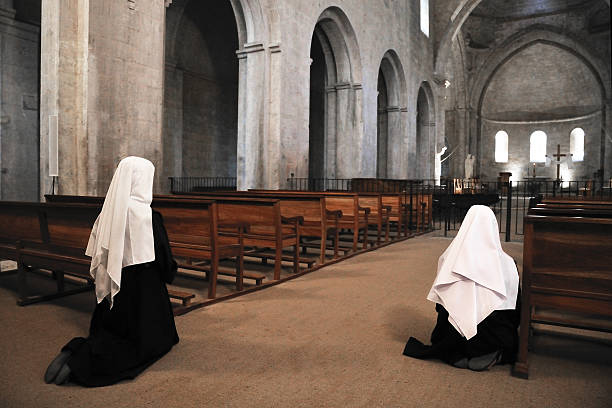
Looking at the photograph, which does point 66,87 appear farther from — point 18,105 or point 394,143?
point 394,143

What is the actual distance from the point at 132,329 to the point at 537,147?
34.5m

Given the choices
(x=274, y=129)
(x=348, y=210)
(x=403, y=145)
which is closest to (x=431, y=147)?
(x=403, y=145)

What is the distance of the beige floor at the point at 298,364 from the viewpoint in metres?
2.41

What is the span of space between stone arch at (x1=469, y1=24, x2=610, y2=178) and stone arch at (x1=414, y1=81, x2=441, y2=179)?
386 inches

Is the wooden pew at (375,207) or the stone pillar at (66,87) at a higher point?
the stone pillar at (66,87)

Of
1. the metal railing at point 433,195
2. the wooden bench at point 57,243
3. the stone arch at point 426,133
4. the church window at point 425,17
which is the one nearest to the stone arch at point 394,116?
the metal railing at point 433,195

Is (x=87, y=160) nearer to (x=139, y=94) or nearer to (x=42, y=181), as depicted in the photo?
(x=42, y=181)

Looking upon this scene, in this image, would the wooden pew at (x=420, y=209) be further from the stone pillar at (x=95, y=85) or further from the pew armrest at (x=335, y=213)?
the stone pillar at (x=95, y=85)

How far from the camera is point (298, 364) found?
2854 mm

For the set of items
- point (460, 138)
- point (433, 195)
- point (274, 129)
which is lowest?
point (433, 195)

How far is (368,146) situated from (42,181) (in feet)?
39.5

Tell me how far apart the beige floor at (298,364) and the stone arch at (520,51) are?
30.4 meters

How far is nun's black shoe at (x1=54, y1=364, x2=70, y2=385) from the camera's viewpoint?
2506 mm

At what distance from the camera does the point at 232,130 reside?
2062 centimetres
